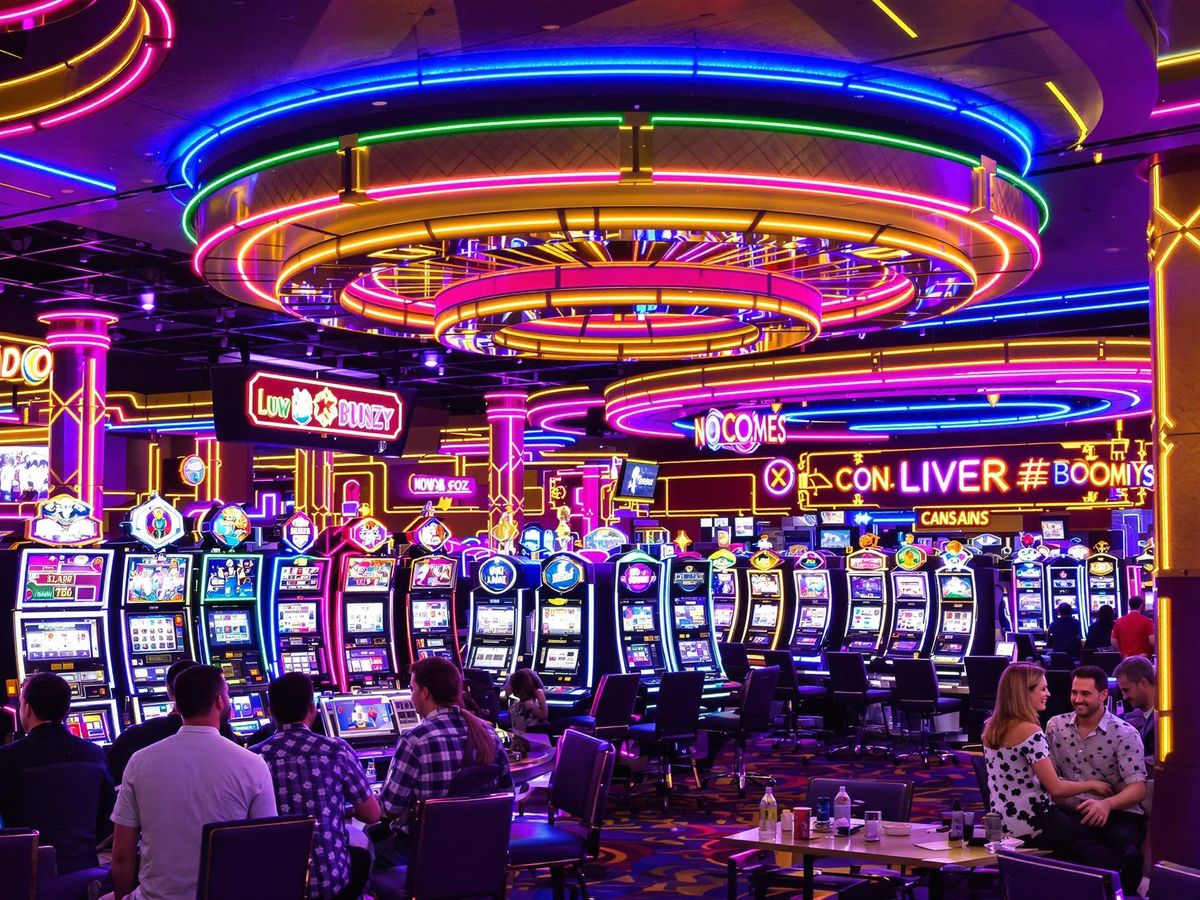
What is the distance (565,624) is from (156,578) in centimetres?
375

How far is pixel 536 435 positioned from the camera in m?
25.6

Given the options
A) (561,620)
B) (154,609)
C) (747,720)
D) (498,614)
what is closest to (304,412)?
(498,614)

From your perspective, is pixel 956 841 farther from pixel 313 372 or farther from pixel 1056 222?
pixel 313 372

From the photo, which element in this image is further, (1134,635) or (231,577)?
(1134,635)

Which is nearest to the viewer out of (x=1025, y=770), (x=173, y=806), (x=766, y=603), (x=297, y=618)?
(x=173, y=806)

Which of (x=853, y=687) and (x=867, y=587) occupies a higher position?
(x=867, y=587)

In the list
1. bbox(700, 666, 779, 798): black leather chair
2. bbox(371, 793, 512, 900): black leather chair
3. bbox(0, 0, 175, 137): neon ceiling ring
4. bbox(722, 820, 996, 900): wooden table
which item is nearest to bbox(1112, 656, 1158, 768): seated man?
bbox(722, 820, 996, 900): wooden table

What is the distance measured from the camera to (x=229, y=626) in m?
8.70

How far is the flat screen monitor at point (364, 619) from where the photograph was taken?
9570mm

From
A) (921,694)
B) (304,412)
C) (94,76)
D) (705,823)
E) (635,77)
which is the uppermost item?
(635,77)

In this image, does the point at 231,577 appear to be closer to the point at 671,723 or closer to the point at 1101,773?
the point at 671,723

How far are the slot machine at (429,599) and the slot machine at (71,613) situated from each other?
8.57 ft

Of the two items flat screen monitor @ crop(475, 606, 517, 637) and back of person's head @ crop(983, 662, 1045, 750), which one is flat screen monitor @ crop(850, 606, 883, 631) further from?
back of person's head @ crop(983, 662, 1045, 750)

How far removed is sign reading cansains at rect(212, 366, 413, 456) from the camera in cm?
1073
